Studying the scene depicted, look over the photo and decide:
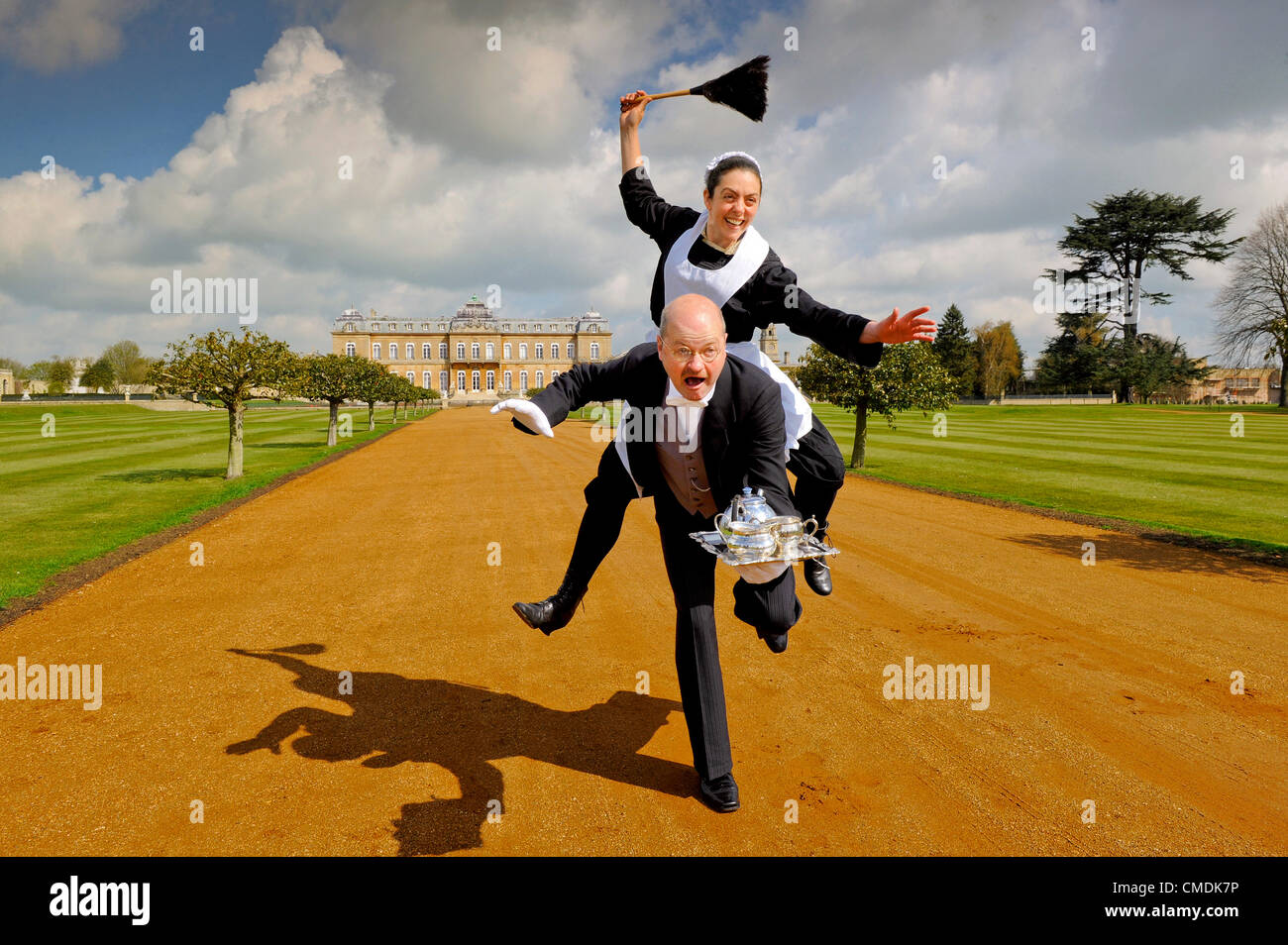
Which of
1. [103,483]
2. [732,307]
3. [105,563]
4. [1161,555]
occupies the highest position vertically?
[732,307]

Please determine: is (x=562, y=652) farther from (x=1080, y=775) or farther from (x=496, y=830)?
(x=1080, y=775)

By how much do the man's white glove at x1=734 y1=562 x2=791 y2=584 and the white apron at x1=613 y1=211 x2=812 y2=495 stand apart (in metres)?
0.80

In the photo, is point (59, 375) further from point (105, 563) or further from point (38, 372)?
point (105, 563)

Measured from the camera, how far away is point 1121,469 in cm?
2188

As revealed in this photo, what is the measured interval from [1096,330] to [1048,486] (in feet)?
210

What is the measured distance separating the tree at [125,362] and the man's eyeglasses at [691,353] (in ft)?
429

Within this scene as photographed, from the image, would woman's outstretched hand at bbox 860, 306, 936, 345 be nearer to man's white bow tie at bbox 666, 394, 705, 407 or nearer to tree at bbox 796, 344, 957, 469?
man's white bow tie at bbox 666, 394, 705, 407

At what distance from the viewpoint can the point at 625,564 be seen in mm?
10047

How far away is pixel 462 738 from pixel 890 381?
18.7 metres

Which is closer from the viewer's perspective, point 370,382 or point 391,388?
point 370,382

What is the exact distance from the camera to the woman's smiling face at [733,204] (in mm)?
3086

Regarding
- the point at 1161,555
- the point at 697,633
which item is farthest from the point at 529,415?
the point at 1161,555

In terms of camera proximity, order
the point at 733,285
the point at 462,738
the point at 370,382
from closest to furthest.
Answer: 1. the point at 733,285
2. the point at 462,738
3. the point at 370,382

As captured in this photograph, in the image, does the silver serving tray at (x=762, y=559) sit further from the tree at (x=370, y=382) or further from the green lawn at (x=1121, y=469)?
the tree at (x=370, y=382)
